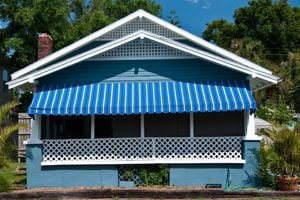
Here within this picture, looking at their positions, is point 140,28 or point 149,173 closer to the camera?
point 149,173

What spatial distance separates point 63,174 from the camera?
15.1m

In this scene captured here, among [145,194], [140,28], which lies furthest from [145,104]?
[140,28]

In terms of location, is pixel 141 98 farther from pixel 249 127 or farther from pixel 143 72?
pixel 249 127

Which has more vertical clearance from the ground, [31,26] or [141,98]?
[31,26]

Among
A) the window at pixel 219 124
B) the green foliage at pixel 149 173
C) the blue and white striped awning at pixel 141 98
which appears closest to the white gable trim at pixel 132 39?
the blue and white striped awning at pixel 141 98

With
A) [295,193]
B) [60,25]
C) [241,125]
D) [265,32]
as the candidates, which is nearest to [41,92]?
[241,125]

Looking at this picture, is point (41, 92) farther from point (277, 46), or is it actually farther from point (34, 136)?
point (277, 46)

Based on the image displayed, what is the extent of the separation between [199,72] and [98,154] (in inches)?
166

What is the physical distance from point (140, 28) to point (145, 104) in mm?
3366

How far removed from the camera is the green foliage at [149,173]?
15.0m

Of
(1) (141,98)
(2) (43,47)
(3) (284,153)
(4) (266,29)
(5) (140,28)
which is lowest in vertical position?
(3) (284,153)

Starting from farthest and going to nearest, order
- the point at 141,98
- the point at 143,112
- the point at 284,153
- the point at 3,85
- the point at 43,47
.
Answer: the point at 3,85, the point at 43,47, the point at 141,98, the point at 143,112, the point at 284,153

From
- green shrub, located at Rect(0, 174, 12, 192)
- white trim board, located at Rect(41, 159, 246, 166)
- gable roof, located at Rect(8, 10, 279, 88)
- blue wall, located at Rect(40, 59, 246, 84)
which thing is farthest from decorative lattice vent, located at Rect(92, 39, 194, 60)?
green shrub, located at Rect(0, 174, 12, 192)

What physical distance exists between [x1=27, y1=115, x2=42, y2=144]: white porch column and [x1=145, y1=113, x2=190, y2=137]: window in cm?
365
